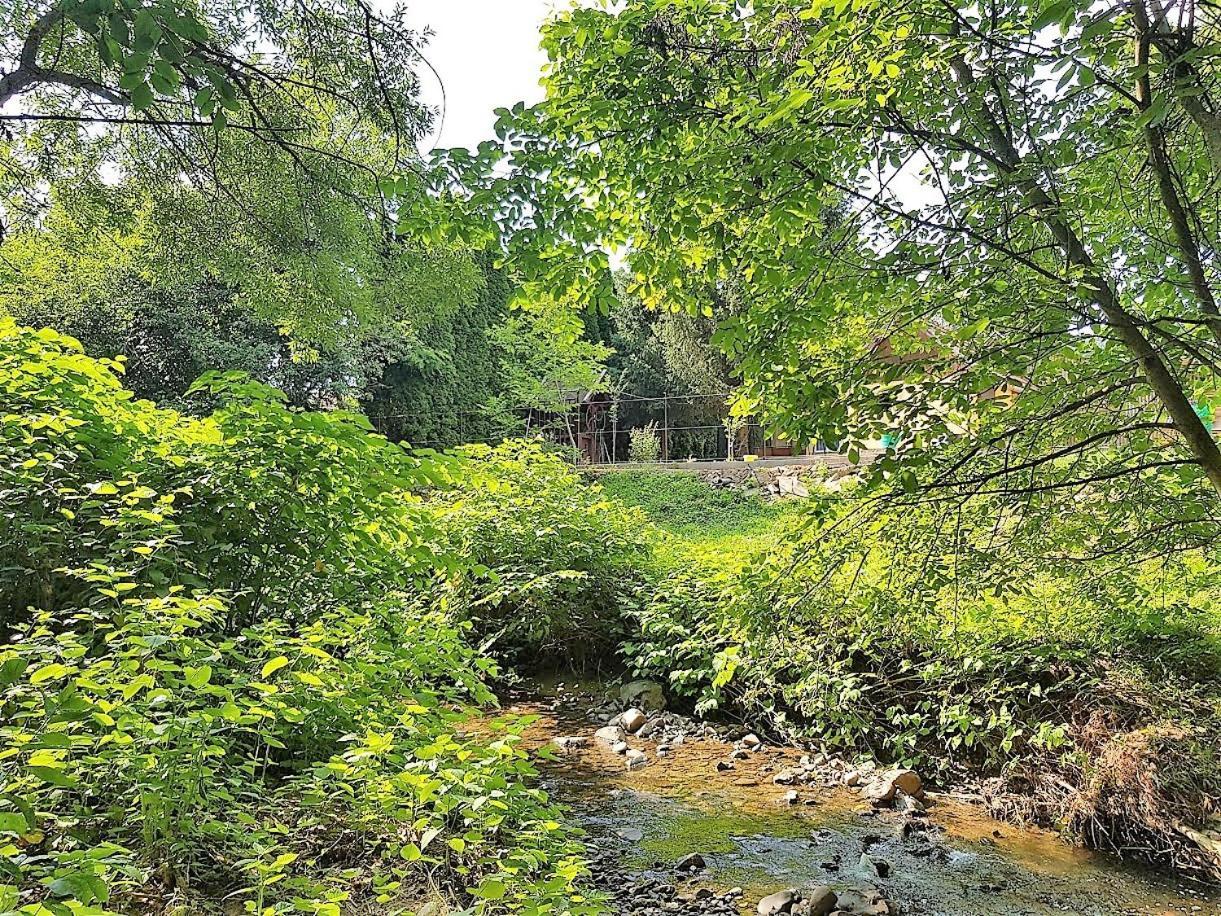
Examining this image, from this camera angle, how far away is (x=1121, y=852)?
3492mm

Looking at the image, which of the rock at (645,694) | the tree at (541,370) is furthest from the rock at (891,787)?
the tree at (541,370)

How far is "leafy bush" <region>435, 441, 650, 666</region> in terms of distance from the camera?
21.6 ft

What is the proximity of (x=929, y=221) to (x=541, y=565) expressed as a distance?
5.20 metres

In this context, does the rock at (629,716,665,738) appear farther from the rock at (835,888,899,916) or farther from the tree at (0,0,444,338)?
the tree at (0,0,444,338)

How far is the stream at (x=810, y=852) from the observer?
10.4ft

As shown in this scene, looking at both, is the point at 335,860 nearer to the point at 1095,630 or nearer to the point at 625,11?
the point at 625,11

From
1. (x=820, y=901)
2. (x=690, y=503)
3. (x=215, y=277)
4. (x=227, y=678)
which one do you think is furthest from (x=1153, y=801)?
(x=690, y=503)

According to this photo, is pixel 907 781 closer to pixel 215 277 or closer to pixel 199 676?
pixel 199 676

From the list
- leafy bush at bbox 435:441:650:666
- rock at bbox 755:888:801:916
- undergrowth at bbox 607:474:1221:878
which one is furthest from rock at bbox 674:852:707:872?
leafy bush at bbox 435:441:650:666

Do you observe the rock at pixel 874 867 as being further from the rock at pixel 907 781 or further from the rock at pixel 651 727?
the rock at pixel 651 727

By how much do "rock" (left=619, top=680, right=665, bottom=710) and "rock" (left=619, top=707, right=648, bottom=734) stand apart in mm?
233

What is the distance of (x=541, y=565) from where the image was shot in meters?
6.75

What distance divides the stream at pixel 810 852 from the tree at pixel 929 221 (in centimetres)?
177

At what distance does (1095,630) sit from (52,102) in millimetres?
8876
